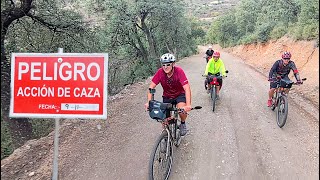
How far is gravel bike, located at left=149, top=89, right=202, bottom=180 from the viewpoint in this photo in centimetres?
440

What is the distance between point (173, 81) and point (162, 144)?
115 cm

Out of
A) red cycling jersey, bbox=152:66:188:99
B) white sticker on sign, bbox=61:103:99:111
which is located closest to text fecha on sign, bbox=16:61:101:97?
white sticker on sign, bbox=61:103:99:111

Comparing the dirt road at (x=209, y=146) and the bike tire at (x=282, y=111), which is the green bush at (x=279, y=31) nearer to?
the dirt road at (x=209, y=146)

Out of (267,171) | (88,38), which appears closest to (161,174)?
(267,171)

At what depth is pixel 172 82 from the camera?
526cm

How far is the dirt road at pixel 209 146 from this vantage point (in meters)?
5.26

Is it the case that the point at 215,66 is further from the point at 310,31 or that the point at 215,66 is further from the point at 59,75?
the point at 310,31

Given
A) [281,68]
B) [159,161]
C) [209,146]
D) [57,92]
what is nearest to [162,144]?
[159,161]

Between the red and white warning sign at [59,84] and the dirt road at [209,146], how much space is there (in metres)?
1.89

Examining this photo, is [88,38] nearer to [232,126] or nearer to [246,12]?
[232,126]

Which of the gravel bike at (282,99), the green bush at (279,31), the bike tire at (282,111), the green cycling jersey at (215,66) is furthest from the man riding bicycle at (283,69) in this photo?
the green bush at (279,31)

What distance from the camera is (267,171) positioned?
17.4 feet

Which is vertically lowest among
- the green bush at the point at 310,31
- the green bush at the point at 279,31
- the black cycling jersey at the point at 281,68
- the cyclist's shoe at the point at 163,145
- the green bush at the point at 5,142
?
the green bush at the point at 5,142

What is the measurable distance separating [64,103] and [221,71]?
613 cm
